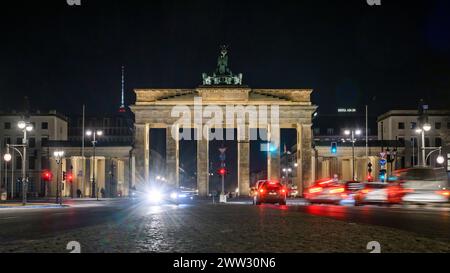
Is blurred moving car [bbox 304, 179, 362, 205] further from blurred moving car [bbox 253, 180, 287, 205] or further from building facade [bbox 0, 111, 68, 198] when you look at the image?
building facade [bbox 0, 111, 68, 198]

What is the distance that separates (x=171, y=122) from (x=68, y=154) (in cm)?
1979

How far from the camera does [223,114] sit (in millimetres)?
83875

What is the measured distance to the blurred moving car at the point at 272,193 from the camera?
40.7m

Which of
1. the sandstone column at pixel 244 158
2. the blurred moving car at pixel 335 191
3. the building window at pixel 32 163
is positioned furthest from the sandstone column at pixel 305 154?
the building window at pixel 32 163

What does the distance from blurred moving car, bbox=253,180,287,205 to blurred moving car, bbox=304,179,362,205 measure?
3284 millimetres

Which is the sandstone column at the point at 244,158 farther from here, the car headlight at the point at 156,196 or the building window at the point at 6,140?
the building window at the point at 6,140

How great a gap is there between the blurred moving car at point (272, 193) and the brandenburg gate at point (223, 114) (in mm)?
40743

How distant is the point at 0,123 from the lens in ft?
343

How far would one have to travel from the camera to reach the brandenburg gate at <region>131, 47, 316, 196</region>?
274ft

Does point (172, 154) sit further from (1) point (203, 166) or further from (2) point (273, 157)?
(2) point (273, 157)
